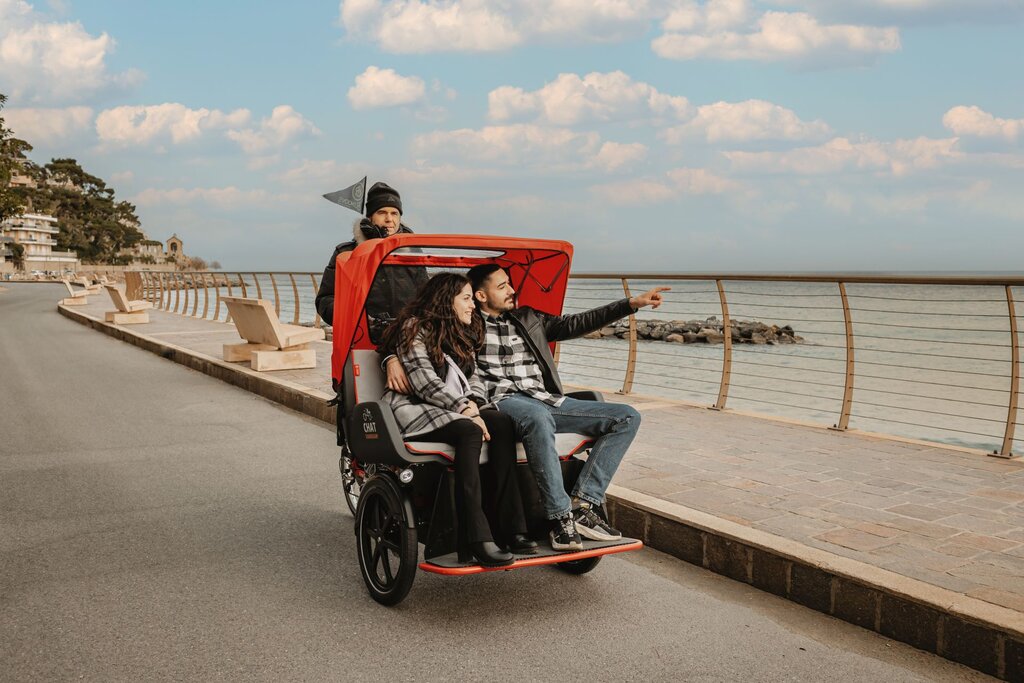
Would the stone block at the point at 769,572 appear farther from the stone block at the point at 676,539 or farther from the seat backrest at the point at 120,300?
the seat backrest at the point at 120,300

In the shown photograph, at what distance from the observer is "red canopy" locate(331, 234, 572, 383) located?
4.72 metres

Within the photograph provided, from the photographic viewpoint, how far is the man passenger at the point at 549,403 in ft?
14.0

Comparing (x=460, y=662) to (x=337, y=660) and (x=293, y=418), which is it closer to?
(x=337, y=660)

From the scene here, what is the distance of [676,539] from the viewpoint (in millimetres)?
5000

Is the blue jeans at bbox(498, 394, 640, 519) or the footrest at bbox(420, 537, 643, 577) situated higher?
the blue jeans at bbox(498, 394, 640, 519)

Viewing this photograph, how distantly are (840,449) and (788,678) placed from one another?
382 centimetres

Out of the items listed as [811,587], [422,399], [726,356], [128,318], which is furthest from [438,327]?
[128,318]

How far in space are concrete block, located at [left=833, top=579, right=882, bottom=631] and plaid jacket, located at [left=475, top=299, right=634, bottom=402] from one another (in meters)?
1.60

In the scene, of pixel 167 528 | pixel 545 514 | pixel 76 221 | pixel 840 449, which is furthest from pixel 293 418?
pixel 76 221

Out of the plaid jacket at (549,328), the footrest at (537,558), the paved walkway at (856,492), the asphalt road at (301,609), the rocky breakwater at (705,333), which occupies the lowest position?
the rocky breakwater at (705,333)

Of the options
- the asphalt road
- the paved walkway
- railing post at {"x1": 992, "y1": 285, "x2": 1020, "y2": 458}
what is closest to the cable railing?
railing post at {"x1": 992, "y1": 285, "x2": 1020, "y2": 458}

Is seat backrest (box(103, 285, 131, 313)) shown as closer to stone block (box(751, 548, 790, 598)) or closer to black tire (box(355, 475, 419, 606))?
black tire (box(355, 475, 419, 606))

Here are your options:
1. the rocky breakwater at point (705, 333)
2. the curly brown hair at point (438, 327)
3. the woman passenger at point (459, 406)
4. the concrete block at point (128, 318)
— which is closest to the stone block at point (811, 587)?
the woman passenger at point (459, 406)

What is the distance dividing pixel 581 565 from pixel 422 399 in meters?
1.17
